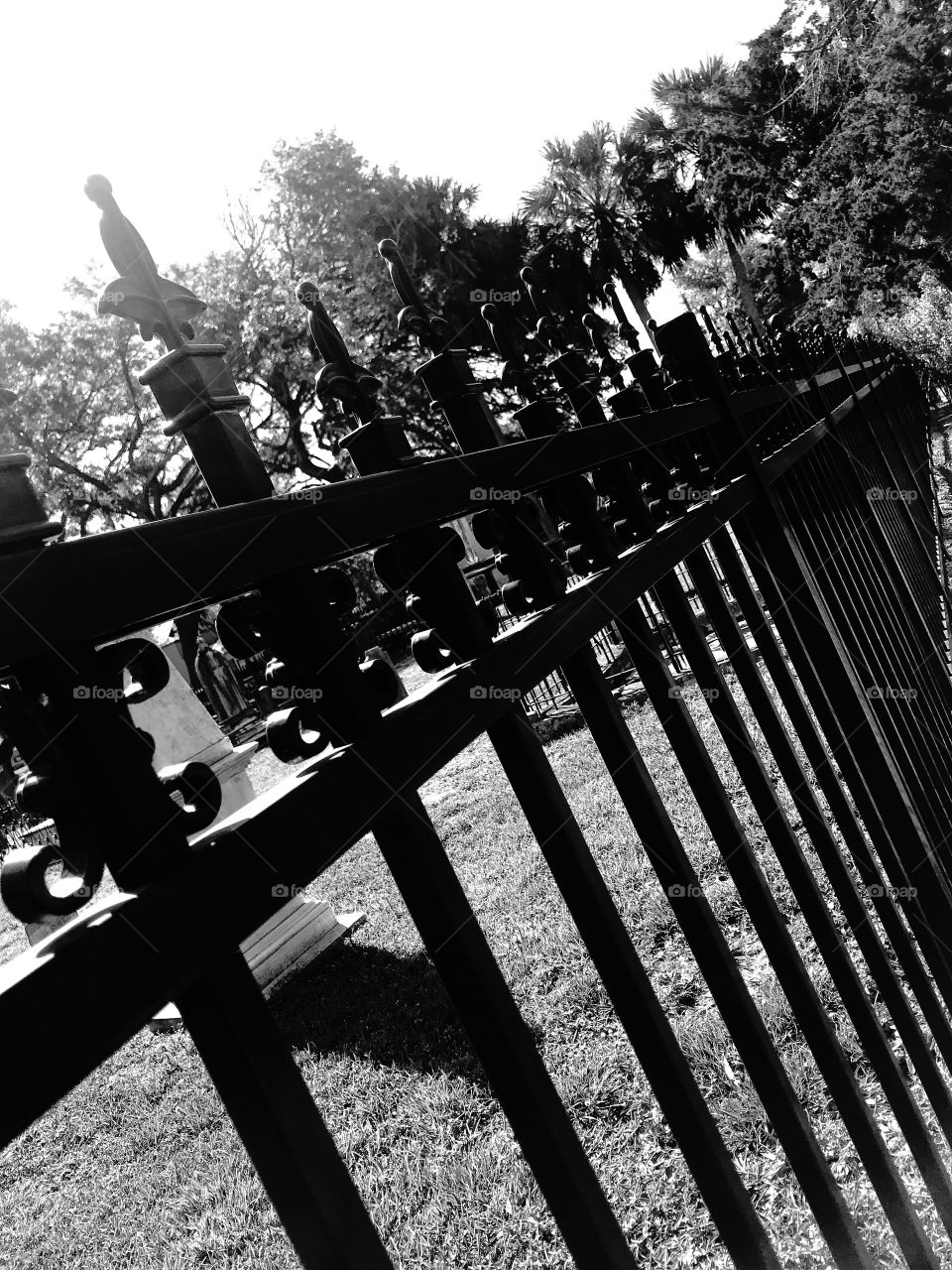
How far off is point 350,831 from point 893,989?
67.9 inches

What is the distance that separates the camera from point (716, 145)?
30.8 meters

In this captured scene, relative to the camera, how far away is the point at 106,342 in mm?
23297

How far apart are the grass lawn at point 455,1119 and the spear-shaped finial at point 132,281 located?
255 centimetres

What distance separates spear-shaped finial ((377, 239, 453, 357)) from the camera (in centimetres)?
129

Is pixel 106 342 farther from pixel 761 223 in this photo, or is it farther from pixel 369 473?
pixel 369 473

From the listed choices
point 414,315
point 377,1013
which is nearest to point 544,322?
point 414,315

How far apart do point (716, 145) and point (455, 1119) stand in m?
34.3

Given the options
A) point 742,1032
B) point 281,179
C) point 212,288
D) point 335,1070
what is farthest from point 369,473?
point 281,179

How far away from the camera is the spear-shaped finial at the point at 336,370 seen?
3.73 feet

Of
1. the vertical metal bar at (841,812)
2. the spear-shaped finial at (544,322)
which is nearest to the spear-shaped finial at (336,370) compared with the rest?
the spear-shaped finial at (544,322)

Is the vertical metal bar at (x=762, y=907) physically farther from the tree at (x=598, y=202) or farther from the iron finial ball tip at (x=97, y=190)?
the tree at (x=598, y=202)

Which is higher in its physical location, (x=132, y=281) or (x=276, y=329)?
(x=276, y=329)

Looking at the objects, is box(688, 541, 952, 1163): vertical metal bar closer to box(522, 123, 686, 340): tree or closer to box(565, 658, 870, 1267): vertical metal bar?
box(565, 658, 870, 1267): vertical metal bar

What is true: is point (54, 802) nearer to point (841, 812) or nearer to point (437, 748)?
point (437, 748)
